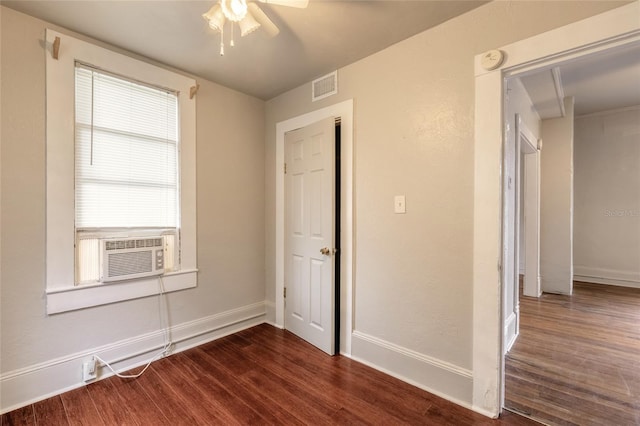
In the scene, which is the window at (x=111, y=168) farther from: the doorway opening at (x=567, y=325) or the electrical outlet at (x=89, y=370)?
the doorway opening at (x=567, y=325)

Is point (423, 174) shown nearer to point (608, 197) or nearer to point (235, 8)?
point (235, 8)

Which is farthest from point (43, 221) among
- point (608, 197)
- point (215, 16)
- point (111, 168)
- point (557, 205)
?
point (608, 197)

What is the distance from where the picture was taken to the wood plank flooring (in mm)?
1724

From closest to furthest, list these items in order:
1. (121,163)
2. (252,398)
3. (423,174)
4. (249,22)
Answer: (249,22) → (252,398) → (423,174) → (121,163)

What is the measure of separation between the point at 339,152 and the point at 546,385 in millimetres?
2429

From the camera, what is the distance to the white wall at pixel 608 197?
175 inches

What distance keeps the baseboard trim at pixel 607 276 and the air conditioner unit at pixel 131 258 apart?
20.9 ft

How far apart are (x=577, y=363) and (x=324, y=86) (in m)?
3.21

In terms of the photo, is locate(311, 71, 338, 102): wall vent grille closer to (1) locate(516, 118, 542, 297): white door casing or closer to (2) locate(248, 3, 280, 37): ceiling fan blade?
(2) locate(248, 3, 280, 37): ceiling fan blade

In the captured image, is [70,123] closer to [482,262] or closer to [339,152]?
[339,152]

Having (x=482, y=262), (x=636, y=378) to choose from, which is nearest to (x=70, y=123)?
(x=482, y=262)

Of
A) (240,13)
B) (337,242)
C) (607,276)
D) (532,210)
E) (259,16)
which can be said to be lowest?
(607,276)

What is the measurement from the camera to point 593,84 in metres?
3.42

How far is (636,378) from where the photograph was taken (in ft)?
6.97
